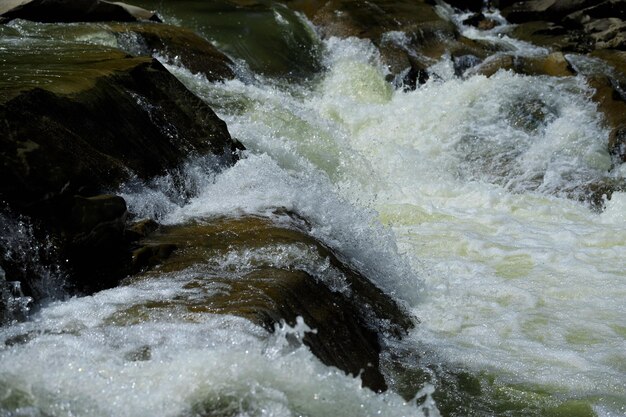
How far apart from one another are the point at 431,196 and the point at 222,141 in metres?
2.71

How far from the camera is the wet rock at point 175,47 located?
919 centimetres

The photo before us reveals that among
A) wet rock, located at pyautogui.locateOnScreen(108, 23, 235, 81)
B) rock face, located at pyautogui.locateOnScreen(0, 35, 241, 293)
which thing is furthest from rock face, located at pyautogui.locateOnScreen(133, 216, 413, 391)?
wet rock, located at pyautogui.locateOnScreen(108, 23, 235, 81)

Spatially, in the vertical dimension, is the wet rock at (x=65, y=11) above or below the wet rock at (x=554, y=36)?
above

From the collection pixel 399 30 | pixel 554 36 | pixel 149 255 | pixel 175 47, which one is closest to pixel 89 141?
pixel 149 255

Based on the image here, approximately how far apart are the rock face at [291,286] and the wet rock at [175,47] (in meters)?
4.52

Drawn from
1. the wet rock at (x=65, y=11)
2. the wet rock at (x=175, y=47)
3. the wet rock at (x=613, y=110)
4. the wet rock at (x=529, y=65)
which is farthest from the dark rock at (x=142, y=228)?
the wet rock at (x=529, y=65)

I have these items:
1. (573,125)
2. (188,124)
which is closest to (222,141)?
(188,124)

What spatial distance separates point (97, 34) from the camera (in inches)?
358

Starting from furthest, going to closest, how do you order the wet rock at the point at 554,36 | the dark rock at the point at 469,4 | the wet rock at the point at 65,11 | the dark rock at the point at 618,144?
the dark rock at the point at 469,4, the wet rock at the point at 554,36, the dark rock at the point at 618,144, the wet rock at the point at 65,11

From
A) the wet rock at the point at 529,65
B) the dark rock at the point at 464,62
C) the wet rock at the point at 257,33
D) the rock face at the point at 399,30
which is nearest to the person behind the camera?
the wet rock at the point at 257,33

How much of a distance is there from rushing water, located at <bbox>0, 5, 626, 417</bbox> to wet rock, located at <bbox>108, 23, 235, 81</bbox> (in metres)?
0.42

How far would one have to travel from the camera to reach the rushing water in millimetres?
3055

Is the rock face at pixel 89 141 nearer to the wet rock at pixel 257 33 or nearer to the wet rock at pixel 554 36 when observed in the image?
the wet rock at pixel 257 33

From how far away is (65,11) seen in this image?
32.2 ft
